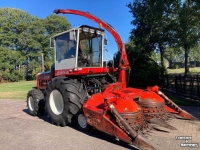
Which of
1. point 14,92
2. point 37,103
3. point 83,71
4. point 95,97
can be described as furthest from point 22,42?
point 95,97

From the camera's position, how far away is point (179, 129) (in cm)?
559

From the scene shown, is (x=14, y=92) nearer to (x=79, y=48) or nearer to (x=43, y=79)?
(x=43, y=79)

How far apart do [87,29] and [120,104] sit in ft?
9.92

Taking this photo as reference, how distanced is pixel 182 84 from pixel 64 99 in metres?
8.48

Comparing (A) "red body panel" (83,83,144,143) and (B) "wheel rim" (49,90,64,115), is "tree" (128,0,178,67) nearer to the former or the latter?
(B) "wheel rim" (49,90,64,115)

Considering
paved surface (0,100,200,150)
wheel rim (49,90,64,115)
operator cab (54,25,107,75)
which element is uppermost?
operator cab (54,25,107,75)

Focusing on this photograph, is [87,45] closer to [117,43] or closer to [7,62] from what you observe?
[117,43]

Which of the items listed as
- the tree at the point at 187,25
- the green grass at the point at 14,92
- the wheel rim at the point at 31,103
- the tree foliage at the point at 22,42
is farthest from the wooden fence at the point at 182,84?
the tree foliage at the point at 22,42

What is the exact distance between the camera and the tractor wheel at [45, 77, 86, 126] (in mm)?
5652

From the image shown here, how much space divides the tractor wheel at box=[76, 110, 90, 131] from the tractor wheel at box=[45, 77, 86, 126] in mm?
130

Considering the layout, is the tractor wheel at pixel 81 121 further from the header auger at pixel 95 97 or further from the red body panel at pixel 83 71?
the red body panel at pixel 83 71

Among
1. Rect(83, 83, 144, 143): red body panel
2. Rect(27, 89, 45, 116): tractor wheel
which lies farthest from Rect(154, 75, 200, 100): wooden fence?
Rect(27, 89, 45, 116): tractor wheel

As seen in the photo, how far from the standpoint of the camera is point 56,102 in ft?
21.3

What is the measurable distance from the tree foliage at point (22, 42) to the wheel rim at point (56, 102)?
3842cm
